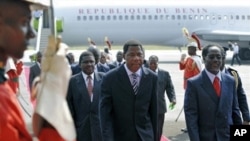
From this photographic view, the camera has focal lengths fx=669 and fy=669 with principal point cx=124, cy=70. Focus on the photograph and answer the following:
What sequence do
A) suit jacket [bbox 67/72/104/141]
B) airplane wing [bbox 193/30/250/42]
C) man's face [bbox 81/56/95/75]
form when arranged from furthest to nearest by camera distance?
airplane wing [bbox 193/30/250/42]
man's face [bbox 81/56/95/75]
suit jacket [bbox 67/72/104/141]

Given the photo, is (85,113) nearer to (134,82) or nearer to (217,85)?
(134,82)

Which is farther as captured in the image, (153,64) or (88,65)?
(153,64)

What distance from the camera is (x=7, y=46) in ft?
7.70

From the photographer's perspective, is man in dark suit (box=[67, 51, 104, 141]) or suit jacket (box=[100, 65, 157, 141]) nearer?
suit jacket (box=[100, 65, 157, 141])

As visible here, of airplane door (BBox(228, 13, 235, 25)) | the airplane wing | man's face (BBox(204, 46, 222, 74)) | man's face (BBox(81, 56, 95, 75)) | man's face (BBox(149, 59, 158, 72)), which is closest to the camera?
man's face (BBox(204, 46, 222, 74))

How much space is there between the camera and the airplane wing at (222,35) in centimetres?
3295

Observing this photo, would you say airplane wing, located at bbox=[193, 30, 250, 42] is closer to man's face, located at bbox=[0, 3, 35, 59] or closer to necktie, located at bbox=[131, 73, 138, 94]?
necktie, located at bbox=[131, 73, 138, 94]

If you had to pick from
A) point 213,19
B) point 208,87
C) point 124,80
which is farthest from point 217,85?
point 213,19

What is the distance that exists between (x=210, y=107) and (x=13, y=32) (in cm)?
445

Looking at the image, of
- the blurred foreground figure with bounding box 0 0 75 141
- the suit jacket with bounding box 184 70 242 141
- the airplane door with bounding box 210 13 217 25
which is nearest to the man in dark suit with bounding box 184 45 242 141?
the suit jacket with bounding box 184 70 242 141

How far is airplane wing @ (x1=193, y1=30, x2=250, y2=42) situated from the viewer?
32950mm

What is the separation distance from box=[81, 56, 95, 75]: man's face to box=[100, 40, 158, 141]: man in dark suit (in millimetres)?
1213

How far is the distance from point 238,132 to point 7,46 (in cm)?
466

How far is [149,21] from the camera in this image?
33.2 metres
